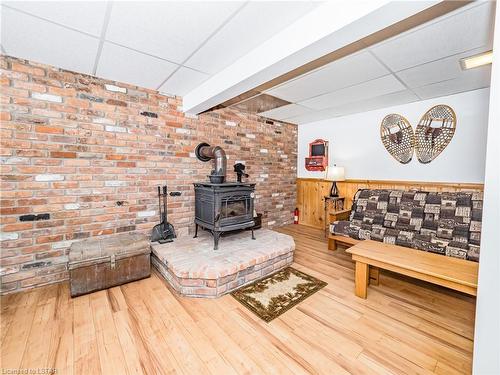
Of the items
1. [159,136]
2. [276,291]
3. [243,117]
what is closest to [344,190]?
[243,117]

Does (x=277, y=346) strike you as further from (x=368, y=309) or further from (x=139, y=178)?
(x=139, y=178)

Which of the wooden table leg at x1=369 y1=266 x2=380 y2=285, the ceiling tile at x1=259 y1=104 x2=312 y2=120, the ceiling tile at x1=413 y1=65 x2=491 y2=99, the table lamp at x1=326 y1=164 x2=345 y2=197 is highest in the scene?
the ceiling tile at x1=259 y1=104 x2=312 y2=120

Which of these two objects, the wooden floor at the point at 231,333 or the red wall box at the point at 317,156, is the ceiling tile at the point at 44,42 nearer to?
the wooden floor at the point at 231,333

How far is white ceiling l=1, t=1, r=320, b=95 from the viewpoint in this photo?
1.45m

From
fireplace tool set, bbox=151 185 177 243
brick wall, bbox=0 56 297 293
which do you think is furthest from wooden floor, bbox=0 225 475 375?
fireplace tool set, bbox=151 185 177 243

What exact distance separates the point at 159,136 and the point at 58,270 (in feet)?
6.22

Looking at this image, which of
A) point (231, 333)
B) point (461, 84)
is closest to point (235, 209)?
point (231, 333)

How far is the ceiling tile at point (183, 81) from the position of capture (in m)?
2.39

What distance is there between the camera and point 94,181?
8.14ft

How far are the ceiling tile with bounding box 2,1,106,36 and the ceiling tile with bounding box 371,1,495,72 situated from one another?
221cm

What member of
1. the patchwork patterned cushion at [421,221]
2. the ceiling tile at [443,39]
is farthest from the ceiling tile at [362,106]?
the patchwork patterned cushion at [421,221]

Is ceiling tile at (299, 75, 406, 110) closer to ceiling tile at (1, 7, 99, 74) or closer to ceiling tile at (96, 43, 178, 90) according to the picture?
ceiling tile at (96, 43, 178, 90)

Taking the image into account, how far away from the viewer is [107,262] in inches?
86.7

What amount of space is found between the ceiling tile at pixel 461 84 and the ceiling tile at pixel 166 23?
2.67m
